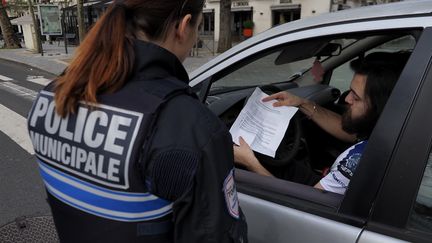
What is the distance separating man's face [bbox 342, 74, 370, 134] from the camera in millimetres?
1819

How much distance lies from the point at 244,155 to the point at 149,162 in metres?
0.97

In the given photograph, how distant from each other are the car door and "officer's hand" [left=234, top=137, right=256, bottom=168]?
27.8 inches

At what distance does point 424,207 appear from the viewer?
1257 millimetres

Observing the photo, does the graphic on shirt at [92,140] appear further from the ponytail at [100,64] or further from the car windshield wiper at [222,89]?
the car windshield wiper at [222,89]

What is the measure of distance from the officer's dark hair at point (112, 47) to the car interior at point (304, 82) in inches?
27.4

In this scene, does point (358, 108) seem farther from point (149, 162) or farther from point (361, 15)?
point (149, 162)

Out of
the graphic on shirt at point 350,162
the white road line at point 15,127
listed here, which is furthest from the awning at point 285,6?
the graphic on shirt at point 350,162

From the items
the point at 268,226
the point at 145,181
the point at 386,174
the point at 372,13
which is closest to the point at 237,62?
the point at 372,13

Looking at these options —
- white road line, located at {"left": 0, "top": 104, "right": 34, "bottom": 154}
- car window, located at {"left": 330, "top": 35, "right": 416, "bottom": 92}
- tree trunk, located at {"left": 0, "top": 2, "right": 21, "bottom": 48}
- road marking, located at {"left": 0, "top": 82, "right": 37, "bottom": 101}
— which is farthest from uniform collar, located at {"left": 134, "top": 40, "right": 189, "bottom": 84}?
tree trunk, located at {"left": 0, "top": 2, "right": 21, "bottom": 48}

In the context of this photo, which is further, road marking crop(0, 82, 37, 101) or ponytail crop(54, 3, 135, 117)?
road marking crop(0, 82, 37, 101)

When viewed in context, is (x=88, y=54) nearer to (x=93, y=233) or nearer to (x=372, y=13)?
(x=93, y=233)

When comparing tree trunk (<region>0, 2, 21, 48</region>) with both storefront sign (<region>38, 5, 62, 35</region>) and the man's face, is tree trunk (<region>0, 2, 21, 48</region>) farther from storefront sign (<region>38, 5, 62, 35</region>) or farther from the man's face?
the man's face

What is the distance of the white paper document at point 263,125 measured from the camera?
1899mm

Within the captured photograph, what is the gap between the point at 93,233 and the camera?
1108 mm
